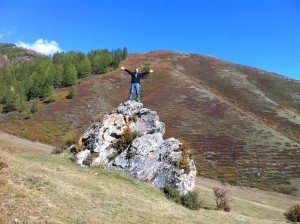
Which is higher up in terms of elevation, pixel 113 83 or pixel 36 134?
pixel 113 83

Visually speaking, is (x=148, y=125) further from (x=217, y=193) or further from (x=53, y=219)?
(x=53, y=219)

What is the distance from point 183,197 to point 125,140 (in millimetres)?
6457

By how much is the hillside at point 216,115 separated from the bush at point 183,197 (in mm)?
29290

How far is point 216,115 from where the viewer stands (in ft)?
240

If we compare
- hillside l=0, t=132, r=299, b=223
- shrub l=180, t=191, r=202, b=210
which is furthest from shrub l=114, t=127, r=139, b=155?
shrub l=180, t=191, r=202, b=210

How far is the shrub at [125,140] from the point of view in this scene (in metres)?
22.4

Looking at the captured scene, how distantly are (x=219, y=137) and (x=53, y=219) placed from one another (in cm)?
5487

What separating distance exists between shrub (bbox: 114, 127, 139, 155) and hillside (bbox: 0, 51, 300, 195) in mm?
27102

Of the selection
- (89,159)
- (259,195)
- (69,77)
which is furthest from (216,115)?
(89,159)

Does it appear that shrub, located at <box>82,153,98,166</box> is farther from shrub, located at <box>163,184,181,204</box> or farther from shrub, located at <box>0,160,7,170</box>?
shrub, located at <box>0,160,7,170</box>

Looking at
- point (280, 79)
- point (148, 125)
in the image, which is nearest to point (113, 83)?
point (280, 79)

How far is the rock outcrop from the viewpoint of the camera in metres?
20.0

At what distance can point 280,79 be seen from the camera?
112m

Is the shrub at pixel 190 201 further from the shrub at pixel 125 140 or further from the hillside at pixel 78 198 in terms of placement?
the shrub at pixel 125 140
